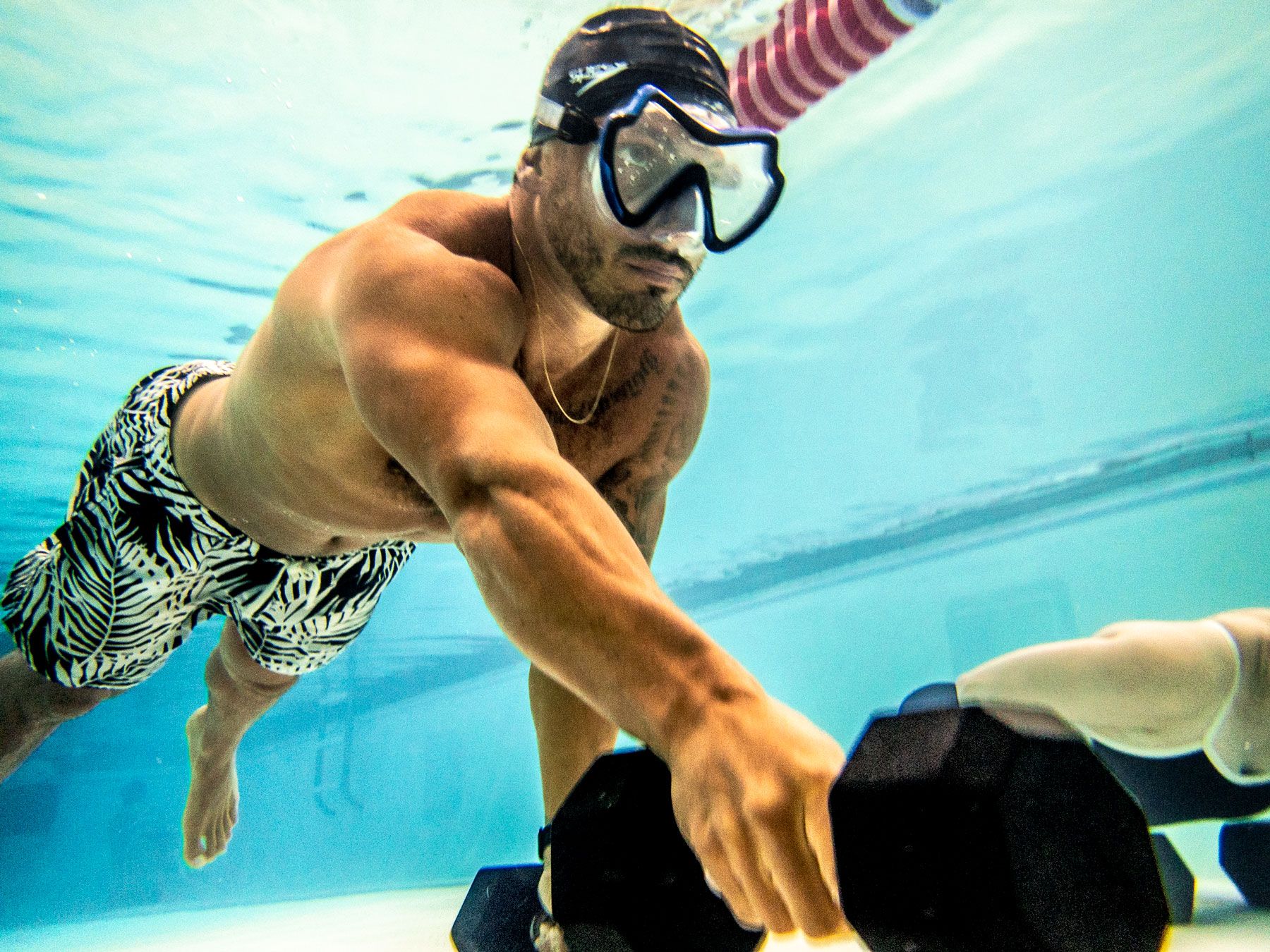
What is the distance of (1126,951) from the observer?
0.76m

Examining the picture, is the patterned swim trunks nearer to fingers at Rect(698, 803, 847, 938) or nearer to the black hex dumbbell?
fingers at Rect(698, 803, 847, 938)

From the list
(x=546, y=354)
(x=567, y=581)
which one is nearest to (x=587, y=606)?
(x=567, y=581)

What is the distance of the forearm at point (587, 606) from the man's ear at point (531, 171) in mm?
1837

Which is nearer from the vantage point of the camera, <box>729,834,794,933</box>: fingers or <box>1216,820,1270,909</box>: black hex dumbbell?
<box>729,834,794,933</box>: fingers

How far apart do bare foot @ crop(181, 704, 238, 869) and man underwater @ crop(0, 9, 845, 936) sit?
3cm

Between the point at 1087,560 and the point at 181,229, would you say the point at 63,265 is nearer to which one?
the point at 181,229

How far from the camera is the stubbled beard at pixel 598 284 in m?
2.86

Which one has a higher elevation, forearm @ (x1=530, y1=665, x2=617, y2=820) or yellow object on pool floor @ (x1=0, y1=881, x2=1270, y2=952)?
forearm @ (x1=530, y1=665, x2=617, y2=820)

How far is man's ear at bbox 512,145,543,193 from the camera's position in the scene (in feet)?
10.1

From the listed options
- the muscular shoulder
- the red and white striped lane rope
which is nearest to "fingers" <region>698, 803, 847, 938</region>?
the muscular shoulder

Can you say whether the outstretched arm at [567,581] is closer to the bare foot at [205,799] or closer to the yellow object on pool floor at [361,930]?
the yellow object on pool floor at [361,930]

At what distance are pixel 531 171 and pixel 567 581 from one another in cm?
224

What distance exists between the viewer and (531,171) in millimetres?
3133

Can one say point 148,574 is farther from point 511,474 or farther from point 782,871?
point 782,871
